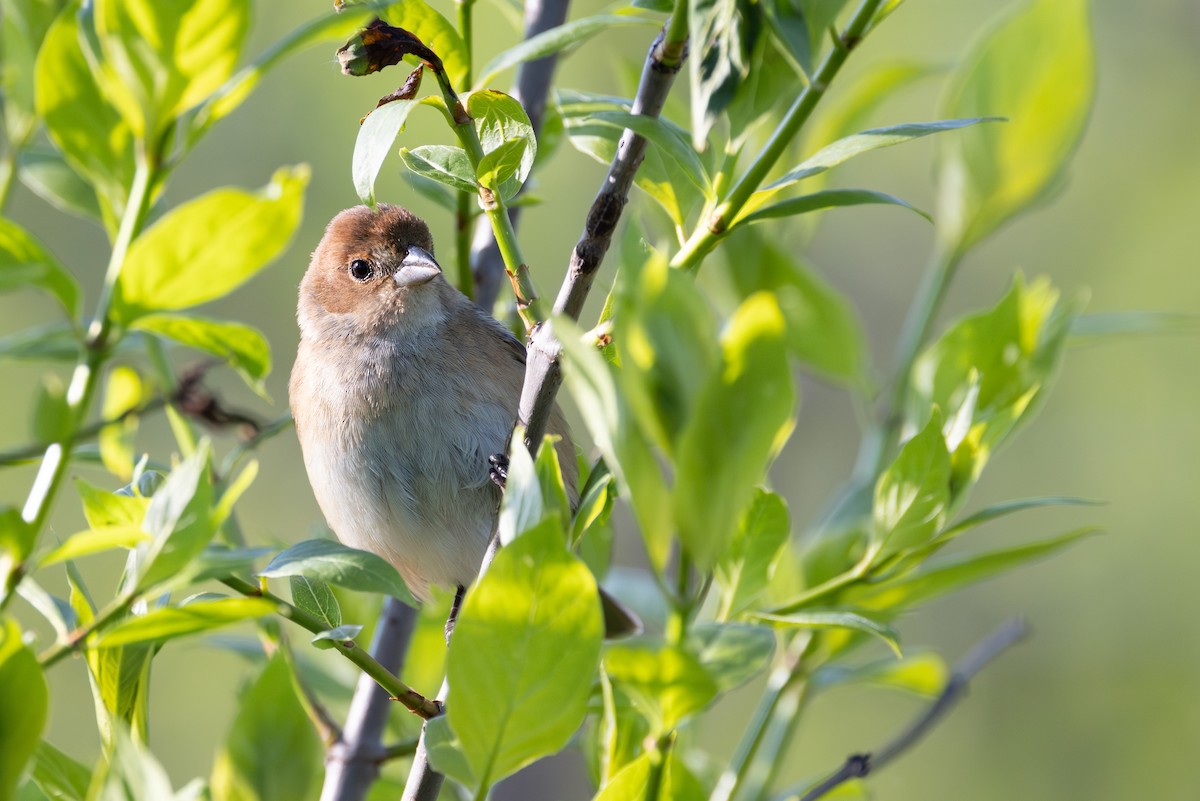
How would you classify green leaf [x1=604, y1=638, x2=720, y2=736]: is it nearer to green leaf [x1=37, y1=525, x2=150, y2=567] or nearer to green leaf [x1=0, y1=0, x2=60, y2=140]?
green leaf [x1=37, y1=525, x2=150, y2=567]

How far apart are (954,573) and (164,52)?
1227 millimetres

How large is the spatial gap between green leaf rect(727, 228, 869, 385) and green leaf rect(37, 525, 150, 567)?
155cm

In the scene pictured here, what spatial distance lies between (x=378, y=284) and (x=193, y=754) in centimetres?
718

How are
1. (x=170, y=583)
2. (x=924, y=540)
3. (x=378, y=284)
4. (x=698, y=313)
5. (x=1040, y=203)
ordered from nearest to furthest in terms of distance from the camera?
1. (x=698, y=313)
2. (x=170, y=583)
3. (x=924, y=540)
4. (x=1040, y=203)
5. (x=378, y=284)

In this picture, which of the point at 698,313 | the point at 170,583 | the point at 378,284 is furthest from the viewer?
the point at 378,284

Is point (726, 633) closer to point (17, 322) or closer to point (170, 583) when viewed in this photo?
point (170, 583)

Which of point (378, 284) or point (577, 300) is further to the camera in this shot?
point (378, 284)

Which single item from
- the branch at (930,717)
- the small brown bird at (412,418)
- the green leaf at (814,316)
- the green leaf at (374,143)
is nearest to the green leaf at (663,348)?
the green leaf at (374,143)

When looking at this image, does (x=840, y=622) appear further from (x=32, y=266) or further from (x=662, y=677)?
(x=32, y=266)

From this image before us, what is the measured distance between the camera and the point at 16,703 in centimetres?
97

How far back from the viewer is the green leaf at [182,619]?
3.39ft

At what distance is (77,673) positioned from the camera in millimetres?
9133

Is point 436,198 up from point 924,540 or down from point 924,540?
up

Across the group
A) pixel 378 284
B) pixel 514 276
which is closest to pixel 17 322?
pixel 378 284
